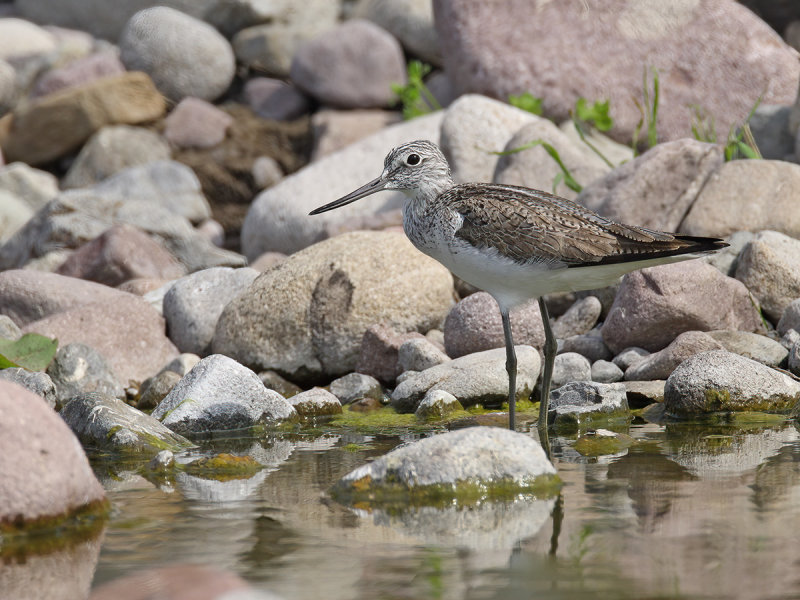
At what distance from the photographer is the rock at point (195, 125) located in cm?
1714

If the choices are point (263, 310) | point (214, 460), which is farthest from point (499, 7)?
point (214, 460)

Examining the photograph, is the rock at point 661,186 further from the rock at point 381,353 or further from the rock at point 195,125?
the rock at point 195,125

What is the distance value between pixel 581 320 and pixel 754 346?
183 centimetres

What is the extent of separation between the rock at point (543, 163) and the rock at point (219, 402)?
4.71 meters

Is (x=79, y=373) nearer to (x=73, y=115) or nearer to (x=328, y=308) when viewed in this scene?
(x=328, y=308)

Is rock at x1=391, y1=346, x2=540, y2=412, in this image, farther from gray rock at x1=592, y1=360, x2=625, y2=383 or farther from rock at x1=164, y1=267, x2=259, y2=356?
rock at x1=164, y1=267, x2=259, y2=356

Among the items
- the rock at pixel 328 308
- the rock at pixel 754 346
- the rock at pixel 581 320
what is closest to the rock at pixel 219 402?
the rock at pixel 328 308

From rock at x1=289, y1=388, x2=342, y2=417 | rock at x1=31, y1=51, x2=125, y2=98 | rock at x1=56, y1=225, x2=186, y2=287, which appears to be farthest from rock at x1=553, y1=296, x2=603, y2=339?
rock at x1=31, y1=51, x2=125, y2=98

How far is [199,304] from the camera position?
10.5 meters

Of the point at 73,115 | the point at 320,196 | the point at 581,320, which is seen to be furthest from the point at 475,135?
→ the point at 73,115

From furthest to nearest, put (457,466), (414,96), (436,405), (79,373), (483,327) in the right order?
1. (414,96)
2. (483,327)
3. (79,373)
4. (436,405)
5. (457,466)

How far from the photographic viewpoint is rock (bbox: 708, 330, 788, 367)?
8.61 meters

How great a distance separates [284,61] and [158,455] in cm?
1274

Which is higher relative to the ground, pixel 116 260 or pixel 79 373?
pixel 116 260
